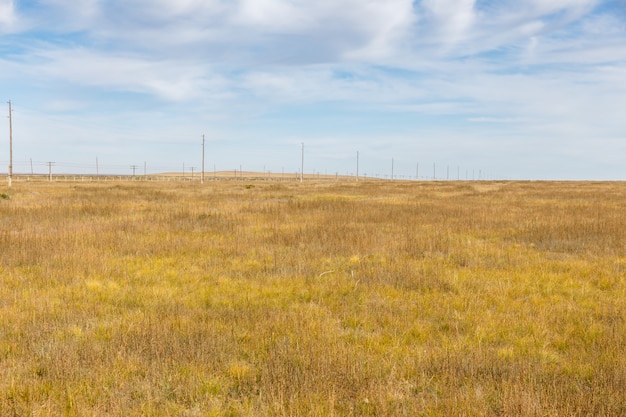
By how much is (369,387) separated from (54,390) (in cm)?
321

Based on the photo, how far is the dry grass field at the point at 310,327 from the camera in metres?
3.96

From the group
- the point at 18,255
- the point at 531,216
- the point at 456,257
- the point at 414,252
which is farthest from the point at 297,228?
the point at 531,216

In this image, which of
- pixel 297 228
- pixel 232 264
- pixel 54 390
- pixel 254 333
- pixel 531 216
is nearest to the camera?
pixel 54 390

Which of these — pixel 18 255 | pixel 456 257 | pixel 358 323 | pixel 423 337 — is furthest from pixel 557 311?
pixel 18 255

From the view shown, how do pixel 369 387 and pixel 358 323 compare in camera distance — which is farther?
pixel 358 323

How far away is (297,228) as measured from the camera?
15117mm

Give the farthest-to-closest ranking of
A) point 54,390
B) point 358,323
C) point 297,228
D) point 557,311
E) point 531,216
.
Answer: point 531,216, point 297,228, point 557,311, point 358,323, point 54,390

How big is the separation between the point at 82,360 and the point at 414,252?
871 cm

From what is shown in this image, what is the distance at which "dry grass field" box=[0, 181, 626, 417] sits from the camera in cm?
396

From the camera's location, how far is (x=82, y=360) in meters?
4.69

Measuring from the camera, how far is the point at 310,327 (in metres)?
5.71

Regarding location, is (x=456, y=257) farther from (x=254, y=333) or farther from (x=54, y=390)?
(x=54, y=390)

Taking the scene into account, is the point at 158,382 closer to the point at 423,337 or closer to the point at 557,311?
the point at 423,337

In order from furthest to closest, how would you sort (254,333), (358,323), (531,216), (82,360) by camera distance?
(531,216) < (358,323) < (254,333) < (82,360)
